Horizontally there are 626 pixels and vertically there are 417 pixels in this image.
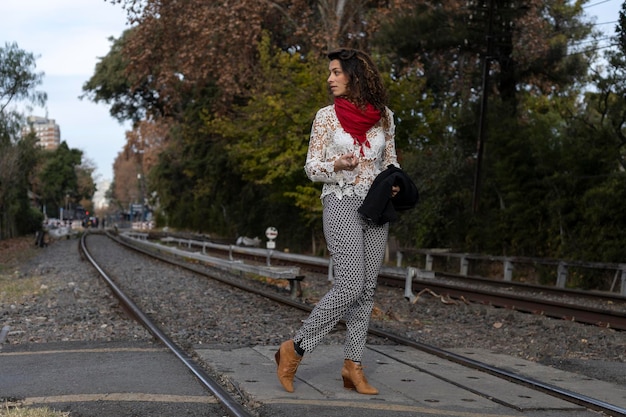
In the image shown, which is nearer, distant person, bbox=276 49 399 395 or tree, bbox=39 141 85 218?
distant person, bbox=276 49 399 395

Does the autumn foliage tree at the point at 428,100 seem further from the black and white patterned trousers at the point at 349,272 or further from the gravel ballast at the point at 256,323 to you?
the black and white patterned trousers at the point at 349,272

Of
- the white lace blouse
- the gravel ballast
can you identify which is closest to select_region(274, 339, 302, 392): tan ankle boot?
the white lace blouse

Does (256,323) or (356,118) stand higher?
(356,118)

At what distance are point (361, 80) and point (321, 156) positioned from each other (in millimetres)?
524

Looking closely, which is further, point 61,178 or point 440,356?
point 61,178

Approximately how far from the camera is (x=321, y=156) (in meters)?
5.29

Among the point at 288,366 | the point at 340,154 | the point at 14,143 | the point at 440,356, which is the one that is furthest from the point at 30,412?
the point at 14,143

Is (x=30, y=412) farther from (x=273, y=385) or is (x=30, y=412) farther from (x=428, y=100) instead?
(x=428, y=100)

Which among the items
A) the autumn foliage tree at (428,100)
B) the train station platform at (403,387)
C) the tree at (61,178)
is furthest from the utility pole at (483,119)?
the tree at (61,178)

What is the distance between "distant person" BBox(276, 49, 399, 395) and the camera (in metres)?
5.19

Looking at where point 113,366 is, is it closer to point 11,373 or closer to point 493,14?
point 11,373

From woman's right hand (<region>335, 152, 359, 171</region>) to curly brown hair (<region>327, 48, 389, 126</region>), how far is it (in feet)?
1.30

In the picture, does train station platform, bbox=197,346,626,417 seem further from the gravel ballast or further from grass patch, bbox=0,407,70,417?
grass patch, bbox=0,407,70,417

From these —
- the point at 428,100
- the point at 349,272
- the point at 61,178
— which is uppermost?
the point at 61,178
